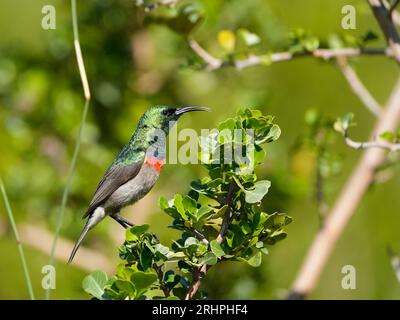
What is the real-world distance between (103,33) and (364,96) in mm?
1571

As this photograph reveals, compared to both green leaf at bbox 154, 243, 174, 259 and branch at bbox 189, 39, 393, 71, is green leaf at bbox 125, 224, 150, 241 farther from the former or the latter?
branch at bbox 189, 39, 393, 71

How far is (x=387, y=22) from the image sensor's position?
2344 mm

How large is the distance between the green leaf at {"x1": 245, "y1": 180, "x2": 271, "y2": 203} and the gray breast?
3.59 feet

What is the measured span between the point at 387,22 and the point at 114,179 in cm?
102

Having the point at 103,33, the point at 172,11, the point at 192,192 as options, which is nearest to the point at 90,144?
the point at 103,33

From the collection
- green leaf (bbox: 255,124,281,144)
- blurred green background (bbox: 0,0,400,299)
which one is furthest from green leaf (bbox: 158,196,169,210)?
blurred green background (bbox: 0,0,400,299)

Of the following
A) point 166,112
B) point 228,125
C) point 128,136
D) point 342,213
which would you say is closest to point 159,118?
point 166,112

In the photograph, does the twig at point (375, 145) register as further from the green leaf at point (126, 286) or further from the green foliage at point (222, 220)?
the green leaf at point (126, 286)

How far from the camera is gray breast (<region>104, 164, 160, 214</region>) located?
2.78 metres

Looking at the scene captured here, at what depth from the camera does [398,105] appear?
121 inches

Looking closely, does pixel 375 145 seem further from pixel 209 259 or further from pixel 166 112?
pixel 166 112
